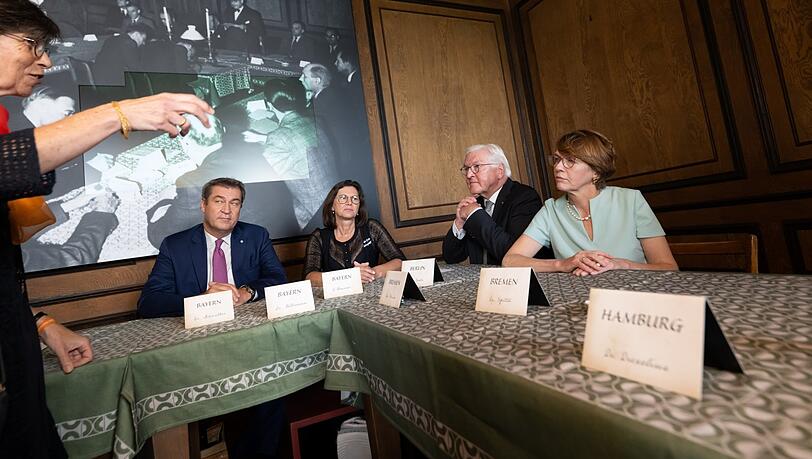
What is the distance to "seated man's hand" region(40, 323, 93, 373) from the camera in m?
1.06

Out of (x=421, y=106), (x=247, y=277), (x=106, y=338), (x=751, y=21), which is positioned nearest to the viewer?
(x=106, y=338)

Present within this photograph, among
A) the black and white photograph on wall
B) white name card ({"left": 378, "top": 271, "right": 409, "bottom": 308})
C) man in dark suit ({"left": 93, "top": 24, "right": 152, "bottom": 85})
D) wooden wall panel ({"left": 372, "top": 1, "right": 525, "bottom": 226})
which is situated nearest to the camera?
white name card ({"left": 378, "top": 271, "right": 409, "bottom": 308})

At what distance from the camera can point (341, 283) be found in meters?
1.68

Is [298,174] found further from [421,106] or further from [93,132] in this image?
[93,132]

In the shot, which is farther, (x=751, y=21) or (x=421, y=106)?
(x=421, y=106)

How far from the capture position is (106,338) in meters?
1.39

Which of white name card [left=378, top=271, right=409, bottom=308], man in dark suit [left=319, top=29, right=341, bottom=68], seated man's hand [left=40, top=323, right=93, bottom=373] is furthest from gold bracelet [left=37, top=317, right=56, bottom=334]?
man in dark suit [left=319, top=29, right=341, bottom=68]

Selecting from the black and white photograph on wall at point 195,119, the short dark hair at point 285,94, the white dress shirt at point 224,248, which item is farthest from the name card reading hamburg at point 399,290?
the short dark hair at point 285,94

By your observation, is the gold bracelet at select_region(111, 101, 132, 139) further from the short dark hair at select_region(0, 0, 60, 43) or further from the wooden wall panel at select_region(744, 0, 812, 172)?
the wooden wall panel at select_region(744, 0, 812, 172)

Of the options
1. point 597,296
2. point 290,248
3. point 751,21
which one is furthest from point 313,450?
point 751,21

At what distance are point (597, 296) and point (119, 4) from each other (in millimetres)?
3504

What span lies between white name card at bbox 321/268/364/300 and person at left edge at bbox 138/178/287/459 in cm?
45

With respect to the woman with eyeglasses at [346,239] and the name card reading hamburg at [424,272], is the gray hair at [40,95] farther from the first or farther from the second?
the name card reading hamburg at [424,272]

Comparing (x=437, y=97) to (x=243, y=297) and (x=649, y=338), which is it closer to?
(x=243, y=297)
